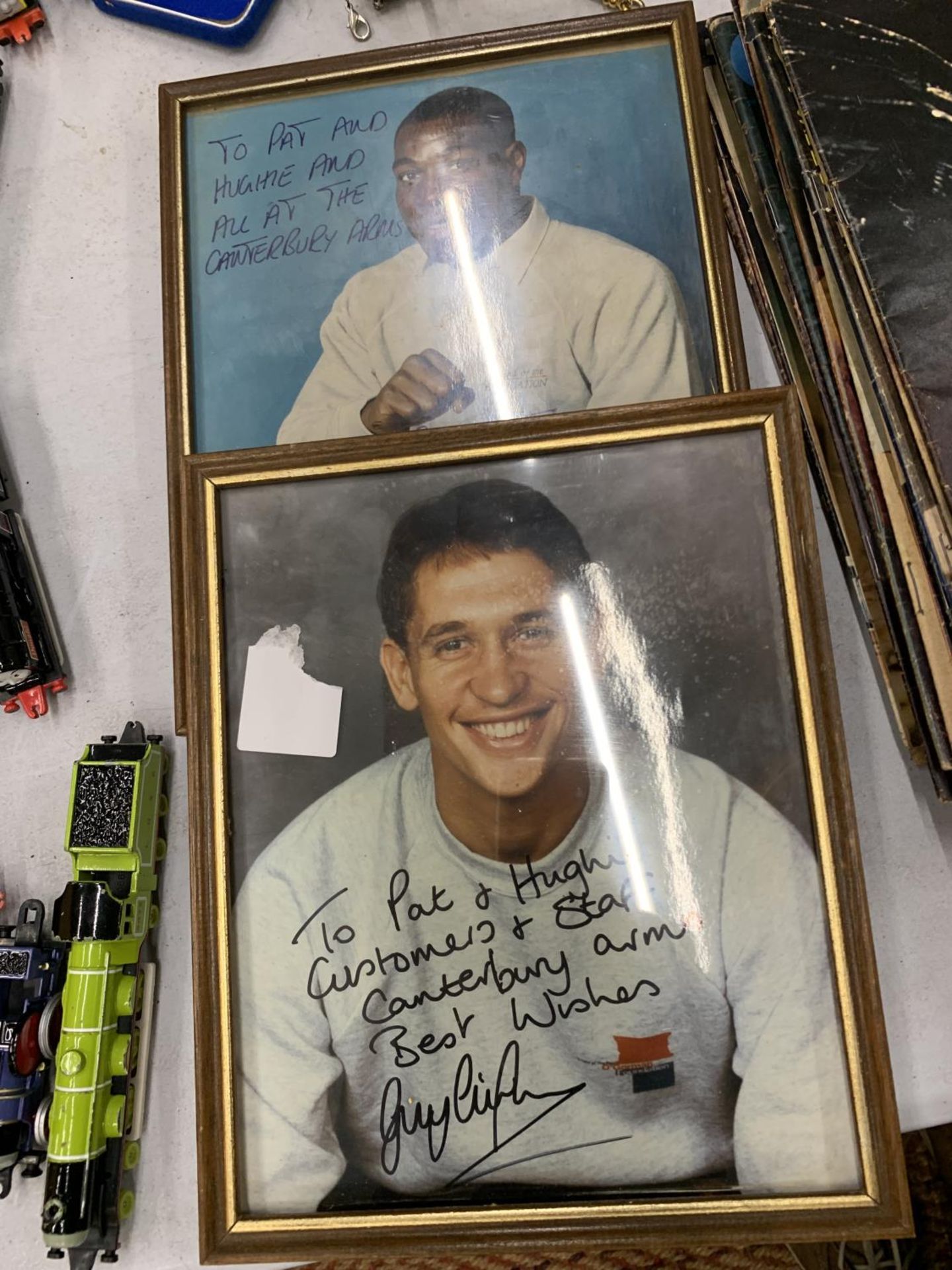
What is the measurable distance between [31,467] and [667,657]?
701 millimetres

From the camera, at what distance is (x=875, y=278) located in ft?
2.17

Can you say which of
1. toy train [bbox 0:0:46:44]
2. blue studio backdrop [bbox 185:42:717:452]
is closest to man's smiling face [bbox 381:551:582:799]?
blue studio backdrop [bbox 185:42:717:452]

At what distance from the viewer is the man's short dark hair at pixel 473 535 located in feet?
2.25

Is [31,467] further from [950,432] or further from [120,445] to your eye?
[950,432]

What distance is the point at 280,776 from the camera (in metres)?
0.70

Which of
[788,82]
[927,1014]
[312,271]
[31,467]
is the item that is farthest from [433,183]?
[927,1014]

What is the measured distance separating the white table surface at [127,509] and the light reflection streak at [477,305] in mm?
258

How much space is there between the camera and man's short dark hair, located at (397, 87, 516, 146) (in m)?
0.83

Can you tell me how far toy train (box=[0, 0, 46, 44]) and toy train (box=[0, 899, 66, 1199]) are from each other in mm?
963

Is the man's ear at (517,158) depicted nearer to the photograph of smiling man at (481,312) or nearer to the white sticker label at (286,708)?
the photograph of smiling man at (481,312)

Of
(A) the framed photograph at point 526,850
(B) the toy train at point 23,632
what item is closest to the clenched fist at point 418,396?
(A) the framed photograph at point 526,850

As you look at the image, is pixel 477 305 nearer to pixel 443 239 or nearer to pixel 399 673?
pixel 443 239
